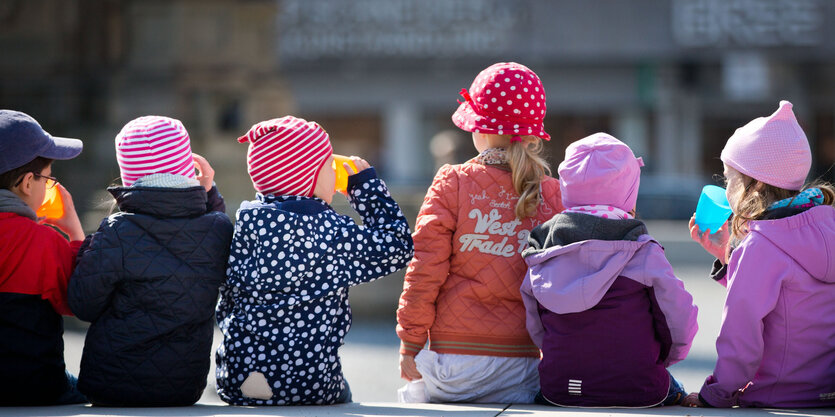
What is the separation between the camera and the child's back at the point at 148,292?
3.61 m

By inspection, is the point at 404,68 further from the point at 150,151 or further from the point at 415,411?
the point at 415,411

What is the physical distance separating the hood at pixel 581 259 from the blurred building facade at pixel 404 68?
1869 cm

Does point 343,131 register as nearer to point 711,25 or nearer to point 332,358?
point 711,25

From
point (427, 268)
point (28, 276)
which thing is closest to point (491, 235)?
point (427, 268)

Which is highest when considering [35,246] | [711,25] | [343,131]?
[35,246]

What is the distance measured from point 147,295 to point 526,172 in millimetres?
1475

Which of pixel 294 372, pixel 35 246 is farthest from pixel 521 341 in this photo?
pixel 35 246

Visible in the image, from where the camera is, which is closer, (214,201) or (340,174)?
(340,174)

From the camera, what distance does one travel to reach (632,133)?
2514 centimetres

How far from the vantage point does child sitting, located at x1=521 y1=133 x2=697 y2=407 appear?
356cm

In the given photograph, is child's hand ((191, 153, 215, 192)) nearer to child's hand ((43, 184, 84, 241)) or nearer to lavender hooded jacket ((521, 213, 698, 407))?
child's hand ((43, 184, 84, 241))

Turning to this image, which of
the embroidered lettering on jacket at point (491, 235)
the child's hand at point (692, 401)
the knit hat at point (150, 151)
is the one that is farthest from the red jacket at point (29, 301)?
the child's hand at point (692, 401)

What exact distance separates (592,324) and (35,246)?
2.05 meters

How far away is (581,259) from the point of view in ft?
11.8
